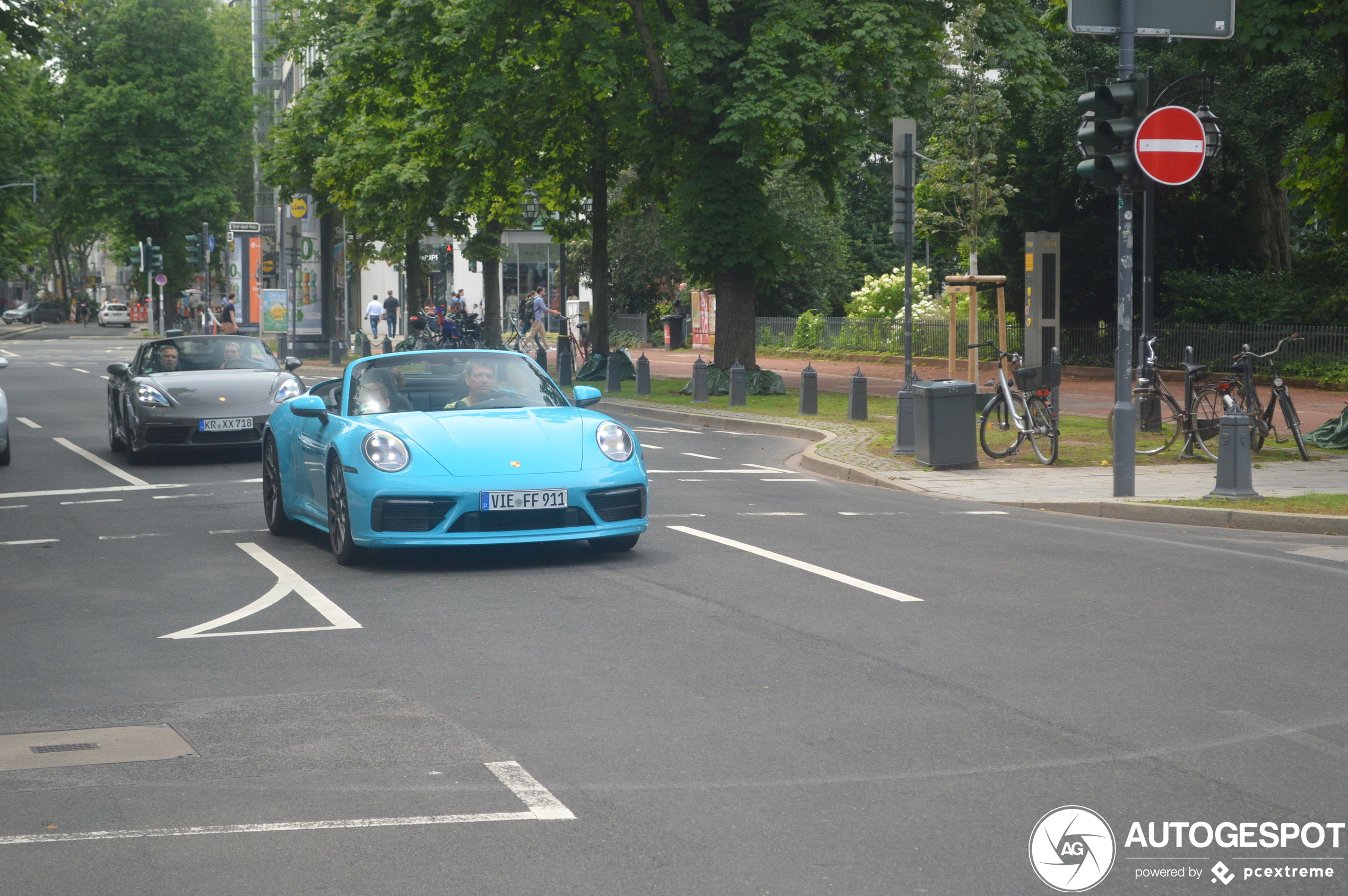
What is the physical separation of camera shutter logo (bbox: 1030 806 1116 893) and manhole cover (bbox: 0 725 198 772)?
295 centimetres

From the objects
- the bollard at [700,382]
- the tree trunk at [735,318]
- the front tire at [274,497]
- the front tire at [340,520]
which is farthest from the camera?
the tree trunk at [735,318]

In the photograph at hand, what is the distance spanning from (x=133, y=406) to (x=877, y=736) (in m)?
12.9

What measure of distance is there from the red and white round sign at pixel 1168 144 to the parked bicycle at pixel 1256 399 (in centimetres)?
336

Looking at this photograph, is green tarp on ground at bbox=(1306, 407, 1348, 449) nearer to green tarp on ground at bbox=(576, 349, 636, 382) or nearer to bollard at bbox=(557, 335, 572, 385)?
bollard at bbox=(557, 335, 572, 385)

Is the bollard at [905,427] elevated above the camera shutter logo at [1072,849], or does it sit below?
above

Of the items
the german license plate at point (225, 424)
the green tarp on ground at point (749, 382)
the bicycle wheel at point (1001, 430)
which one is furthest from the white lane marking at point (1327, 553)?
the green tarp on ground at point (749, 382)

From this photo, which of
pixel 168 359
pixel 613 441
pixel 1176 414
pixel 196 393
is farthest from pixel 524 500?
pixel 168 359

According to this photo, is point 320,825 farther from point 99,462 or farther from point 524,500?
point 99,462

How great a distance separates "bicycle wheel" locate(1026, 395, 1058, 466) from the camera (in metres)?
16.2

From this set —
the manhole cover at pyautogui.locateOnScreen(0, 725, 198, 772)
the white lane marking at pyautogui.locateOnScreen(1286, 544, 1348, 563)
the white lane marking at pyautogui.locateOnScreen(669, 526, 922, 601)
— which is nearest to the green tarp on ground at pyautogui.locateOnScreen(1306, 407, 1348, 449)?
the white lane marking at pyautogui.locateOnScreen(1286, 544, 1348, 563)

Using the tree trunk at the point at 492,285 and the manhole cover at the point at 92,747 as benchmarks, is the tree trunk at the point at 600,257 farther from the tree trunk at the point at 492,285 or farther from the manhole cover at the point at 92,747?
the manhole cover at the point at 92,747

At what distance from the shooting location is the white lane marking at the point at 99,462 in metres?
15.2

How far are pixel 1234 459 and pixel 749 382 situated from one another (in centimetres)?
1499

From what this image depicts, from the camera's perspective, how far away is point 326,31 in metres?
41.7
